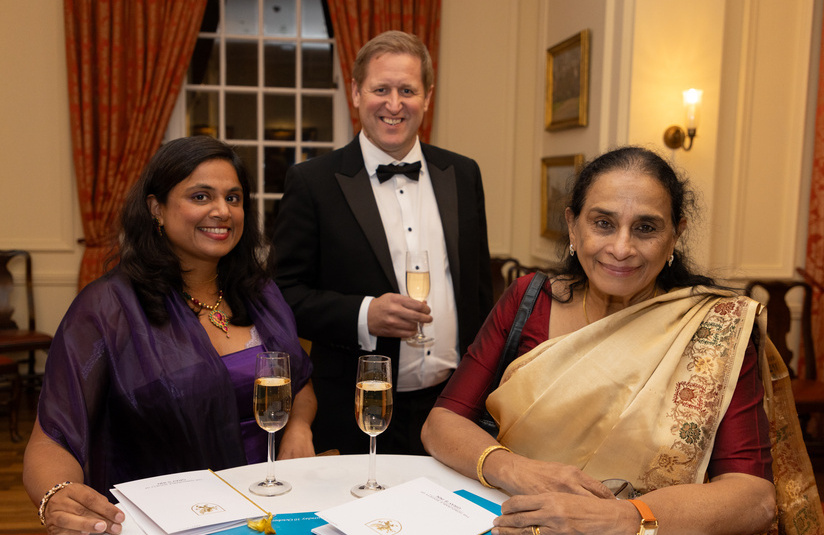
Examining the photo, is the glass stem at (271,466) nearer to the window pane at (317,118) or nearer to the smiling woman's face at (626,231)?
the smiling woman's face at (626,231)

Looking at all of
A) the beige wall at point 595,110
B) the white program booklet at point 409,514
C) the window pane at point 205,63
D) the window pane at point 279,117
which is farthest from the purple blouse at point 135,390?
the window pane at point 205,63

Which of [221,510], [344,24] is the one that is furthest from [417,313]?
[344,24]

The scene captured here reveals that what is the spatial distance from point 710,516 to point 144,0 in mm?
5158

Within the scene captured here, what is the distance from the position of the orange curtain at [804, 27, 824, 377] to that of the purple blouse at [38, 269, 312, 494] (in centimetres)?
380

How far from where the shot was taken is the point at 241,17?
546 centimetres

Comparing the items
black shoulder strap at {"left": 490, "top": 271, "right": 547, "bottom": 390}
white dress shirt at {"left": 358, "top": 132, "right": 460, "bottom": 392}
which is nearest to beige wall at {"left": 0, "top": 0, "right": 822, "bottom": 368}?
white dress shirt at {"left": 358, "top": 132, "right": 460, "bottom": 392}

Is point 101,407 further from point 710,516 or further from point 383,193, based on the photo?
point 710,516

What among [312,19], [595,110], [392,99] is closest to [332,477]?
[392,99]

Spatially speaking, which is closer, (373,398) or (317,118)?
(373,398)

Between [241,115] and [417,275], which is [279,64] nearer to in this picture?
[241,115]

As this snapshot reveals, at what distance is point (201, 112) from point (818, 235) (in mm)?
4483

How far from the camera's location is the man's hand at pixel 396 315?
212 centimetres

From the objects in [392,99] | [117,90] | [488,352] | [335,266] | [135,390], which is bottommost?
[135,390]

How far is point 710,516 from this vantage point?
1301mm
